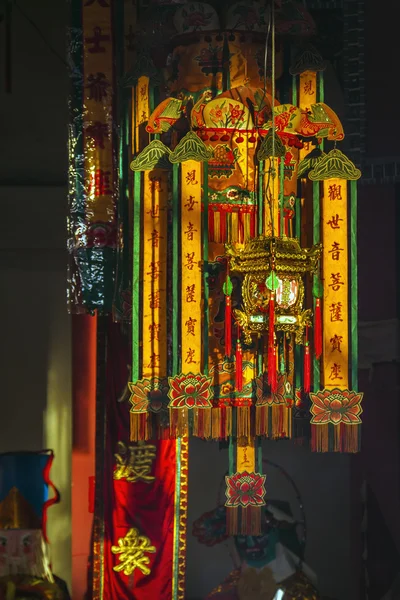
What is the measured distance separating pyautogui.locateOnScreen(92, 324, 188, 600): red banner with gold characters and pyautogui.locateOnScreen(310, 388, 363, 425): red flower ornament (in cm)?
106

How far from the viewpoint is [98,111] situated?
645cm

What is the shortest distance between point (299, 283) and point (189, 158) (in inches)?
35.7

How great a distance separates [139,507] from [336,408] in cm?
147

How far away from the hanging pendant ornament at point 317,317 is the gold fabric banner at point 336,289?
33mm

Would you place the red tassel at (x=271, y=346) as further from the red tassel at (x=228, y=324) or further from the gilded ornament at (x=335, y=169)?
the gilded ornament at (x=335, y=169)

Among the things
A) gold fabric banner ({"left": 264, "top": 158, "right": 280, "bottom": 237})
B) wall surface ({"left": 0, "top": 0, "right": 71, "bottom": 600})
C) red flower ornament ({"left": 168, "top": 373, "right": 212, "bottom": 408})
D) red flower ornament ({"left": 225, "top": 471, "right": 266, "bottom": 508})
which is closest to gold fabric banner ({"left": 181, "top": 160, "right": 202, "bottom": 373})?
red flower ornament ({"left": 168, "top": 373, "right": 212, "bottom": 408})

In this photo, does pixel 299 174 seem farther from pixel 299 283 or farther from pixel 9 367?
pixel 9 367

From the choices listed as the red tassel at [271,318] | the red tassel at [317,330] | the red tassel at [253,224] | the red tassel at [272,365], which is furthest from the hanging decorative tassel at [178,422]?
the red tassel at [253,224]

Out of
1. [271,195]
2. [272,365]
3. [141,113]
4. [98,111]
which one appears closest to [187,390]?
[272,365]

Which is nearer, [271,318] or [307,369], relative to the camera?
[271,318]

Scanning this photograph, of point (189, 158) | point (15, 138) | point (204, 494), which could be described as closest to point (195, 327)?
point (189, 158)

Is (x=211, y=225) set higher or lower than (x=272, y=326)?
higher

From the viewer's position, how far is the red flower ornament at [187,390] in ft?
19.4

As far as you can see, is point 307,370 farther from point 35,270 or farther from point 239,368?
point 35,270
